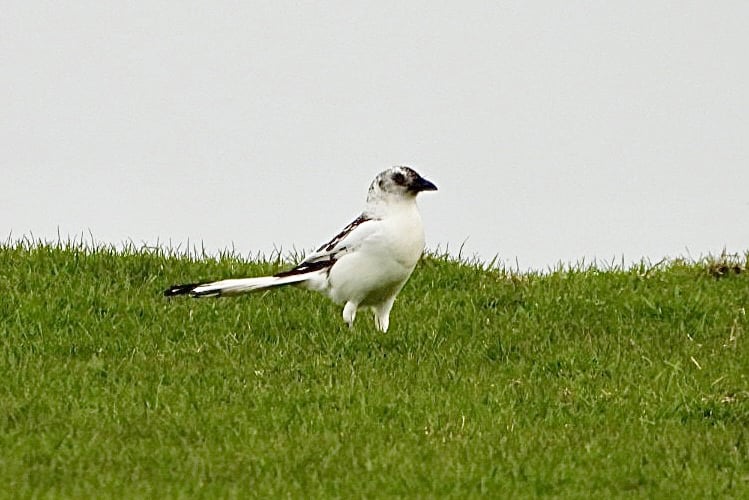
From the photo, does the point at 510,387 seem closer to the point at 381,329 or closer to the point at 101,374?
the point at 381,329

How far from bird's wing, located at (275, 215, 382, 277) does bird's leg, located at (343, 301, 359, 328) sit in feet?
1.11

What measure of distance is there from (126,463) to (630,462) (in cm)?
276

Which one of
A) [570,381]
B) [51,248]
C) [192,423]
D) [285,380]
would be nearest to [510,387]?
[570,381]

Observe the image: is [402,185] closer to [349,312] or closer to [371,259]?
[371,259]

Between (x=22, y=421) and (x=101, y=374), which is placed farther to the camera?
(x=101, y=374)

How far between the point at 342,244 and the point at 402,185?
62cm

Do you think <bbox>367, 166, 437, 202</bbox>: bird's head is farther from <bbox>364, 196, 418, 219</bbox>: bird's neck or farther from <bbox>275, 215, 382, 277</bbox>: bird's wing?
<bbox>275, 215, 382, 277</bbox>: bird's wing

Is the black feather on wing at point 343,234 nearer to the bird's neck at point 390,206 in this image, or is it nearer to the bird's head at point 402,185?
the bird's neck at point 390,206

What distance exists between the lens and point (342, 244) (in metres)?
10.7

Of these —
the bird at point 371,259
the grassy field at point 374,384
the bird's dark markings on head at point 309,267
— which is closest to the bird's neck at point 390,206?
the bird at point 371,259

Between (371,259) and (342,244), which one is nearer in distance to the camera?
(371,259)

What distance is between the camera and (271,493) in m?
7.21

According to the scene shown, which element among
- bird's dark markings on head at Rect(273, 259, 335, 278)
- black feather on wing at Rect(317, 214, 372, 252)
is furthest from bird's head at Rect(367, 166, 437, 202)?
bird's dark markings on head at Rect(273, 259, 335, 278)

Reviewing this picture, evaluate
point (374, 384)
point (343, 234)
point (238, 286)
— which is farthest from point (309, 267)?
point (374, 384)
